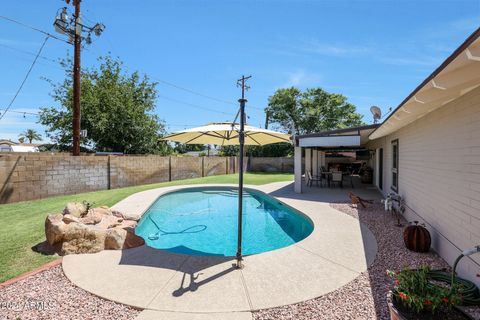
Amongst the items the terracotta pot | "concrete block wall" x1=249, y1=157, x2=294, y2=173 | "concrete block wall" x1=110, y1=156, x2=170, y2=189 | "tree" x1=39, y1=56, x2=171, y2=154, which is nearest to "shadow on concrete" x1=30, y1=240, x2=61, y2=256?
the terracotta pot

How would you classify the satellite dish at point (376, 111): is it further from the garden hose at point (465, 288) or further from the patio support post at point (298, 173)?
the garden hose at point (465, 288)

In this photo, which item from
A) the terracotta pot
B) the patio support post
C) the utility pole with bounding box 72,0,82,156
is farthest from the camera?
the patio support post

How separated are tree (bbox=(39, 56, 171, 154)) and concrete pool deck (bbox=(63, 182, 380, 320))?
621 inches

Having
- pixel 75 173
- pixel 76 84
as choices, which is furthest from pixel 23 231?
pixel 76 84

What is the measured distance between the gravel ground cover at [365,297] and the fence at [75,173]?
35.7ft

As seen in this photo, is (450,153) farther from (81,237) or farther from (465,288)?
(81,237)

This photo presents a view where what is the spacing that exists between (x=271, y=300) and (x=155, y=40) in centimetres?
1518

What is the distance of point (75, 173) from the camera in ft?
36.9

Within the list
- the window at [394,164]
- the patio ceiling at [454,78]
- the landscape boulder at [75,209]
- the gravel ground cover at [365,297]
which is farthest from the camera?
the window at [394,164]

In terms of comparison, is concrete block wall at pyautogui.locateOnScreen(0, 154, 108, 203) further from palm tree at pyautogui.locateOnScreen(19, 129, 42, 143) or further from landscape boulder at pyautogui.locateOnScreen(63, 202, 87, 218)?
palm tree at pyautogui.locateOnScreen(19, 129, 42, 143)

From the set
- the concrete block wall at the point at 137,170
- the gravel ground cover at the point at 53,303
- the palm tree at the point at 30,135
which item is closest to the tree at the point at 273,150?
the concrete block wall at the point at 137,170

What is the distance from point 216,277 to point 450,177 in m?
4.28

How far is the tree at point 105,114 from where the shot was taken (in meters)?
19.1

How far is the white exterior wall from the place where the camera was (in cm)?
328
